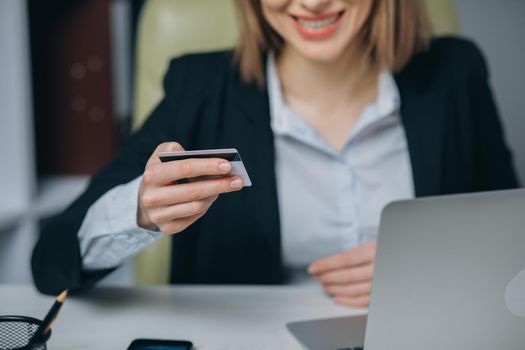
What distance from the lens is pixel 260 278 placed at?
1.05 metres

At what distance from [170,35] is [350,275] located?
623mm

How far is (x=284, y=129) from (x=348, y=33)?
190 mm

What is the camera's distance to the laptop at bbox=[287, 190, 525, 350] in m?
0.52

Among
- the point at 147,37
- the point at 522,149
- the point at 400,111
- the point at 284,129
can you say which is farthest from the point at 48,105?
the point at 522,149

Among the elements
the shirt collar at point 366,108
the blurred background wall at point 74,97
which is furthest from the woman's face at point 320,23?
the blurred background wall at point 74,97

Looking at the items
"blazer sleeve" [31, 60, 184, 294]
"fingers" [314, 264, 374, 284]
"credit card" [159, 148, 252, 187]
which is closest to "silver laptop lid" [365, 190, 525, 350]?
"credit card" [159, 148, 252, 187]

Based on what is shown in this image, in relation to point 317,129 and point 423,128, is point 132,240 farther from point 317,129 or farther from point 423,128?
point 423,128

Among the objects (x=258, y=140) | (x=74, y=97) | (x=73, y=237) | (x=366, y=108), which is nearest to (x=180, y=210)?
(x=73, y=237)

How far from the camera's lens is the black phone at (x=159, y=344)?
2.13 feet

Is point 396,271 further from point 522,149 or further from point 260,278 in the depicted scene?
point 522,149

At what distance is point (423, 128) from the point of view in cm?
108

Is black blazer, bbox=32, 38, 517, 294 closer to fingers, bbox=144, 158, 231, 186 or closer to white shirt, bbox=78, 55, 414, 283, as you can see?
white shirt, bbox=78, 55, 414, 283

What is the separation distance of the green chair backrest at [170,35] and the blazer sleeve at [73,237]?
0.61ft

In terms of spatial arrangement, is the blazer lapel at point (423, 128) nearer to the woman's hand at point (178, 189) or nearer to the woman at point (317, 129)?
the woman at point (317, 129)
